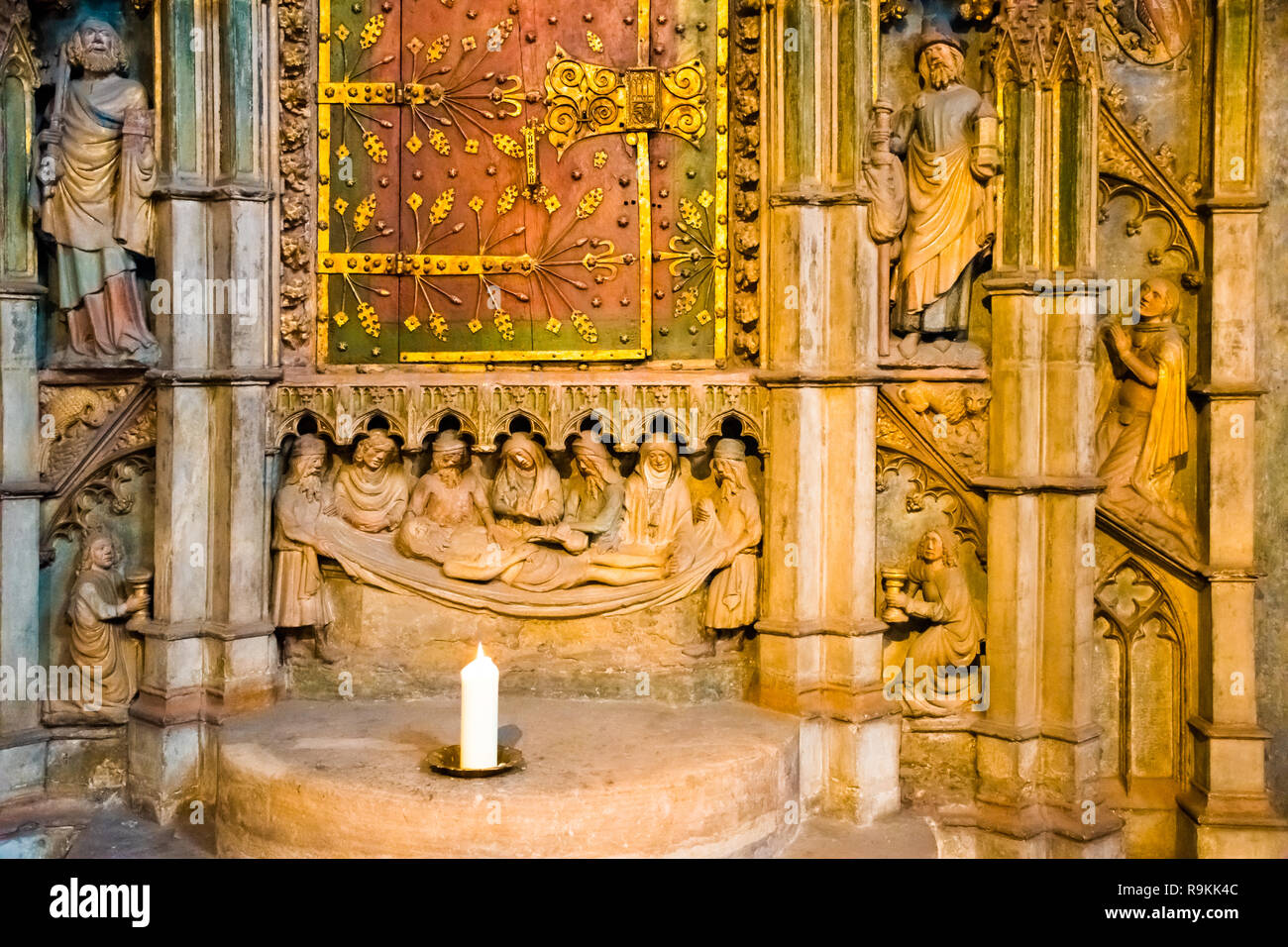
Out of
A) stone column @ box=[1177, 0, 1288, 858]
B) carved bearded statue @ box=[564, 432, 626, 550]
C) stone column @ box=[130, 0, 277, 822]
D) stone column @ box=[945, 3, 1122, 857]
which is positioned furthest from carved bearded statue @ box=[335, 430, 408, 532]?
stone column @ box=[1177, 0, 1288, 858]

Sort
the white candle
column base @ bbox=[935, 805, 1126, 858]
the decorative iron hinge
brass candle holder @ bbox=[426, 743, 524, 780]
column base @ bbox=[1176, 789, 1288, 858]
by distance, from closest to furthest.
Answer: the white candle
brass candle holder @ bbox=[426, 743, 524, 780]
column base @ bbox=[935, 805, 1126, 858]
column base @ bbox=[1176, 789, 1288, 858]
the decorative iron hinge

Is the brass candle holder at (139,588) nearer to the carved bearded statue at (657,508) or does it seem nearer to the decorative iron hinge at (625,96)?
the carved bearded statue at (657,508)

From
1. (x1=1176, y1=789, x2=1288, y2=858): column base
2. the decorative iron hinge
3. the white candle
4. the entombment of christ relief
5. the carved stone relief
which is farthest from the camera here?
the decorative iron hinge

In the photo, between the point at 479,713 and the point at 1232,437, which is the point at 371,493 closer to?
the point at 479,713

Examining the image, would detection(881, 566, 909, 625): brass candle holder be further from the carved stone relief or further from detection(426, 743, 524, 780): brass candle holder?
detection(426, 743, 524, 780): brass candle holder

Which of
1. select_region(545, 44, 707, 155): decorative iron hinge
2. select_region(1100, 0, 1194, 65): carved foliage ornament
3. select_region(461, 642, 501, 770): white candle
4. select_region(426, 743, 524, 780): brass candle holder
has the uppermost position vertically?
select_region(1100, 0, 1194, 65): carved foliage ornament

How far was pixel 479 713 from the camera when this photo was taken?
607 centimetres

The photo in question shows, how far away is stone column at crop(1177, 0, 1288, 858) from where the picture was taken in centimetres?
764

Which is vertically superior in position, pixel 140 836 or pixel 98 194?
pixel 98 194

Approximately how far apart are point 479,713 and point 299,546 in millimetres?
2197

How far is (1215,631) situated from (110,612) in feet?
19.1

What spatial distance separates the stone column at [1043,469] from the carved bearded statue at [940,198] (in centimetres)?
16

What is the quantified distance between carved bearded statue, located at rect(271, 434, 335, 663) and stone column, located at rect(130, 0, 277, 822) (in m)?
0.13

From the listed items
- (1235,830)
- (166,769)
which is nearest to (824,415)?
(1235,830)
